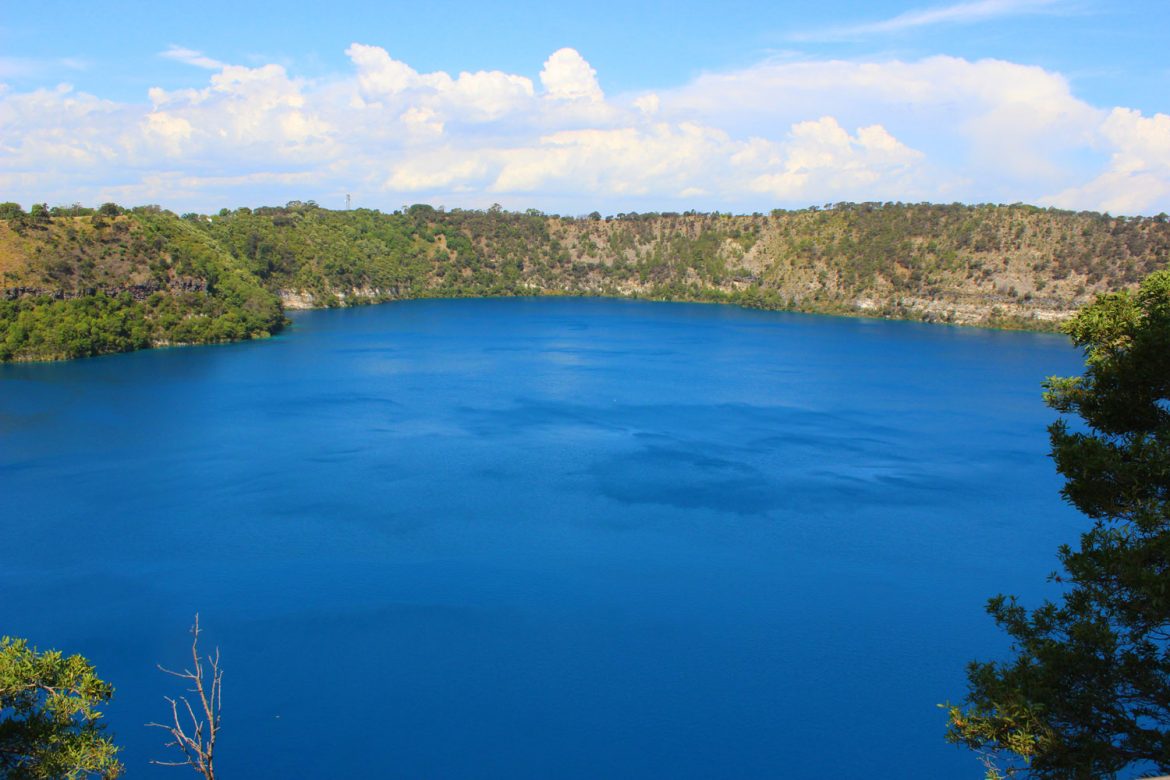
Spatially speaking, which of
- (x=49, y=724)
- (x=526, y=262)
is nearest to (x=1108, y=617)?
(x=49, y=724)

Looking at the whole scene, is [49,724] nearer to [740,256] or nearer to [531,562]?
[531,562]

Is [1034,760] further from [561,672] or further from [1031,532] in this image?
[1031,532]

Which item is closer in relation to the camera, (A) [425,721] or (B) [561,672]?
(A) [425,721]

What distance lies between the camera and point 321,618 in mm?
22734

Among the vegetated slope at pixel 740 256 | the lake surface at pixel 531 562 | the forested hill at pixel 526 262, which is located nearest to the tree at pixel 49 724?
the lake surface at pixel 531 562

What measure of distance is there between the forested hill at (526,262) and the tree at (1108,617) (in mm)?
64044

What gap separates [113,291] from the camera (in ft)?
218

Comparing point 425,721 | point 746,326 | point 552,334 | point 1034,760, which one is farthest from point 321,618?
point 746,326

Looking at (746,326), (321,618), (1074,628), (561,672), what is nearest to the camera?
(1074,628)

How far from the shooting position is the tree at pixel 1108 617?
9898 mm

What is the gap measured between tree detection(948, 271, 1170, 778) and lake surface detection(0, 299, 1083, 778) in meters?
8.10

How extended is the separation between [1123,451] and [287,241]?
108 metres

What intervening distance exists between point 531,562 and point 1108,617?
59.2 ft

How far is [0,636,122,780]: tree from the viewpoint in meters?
10.3
